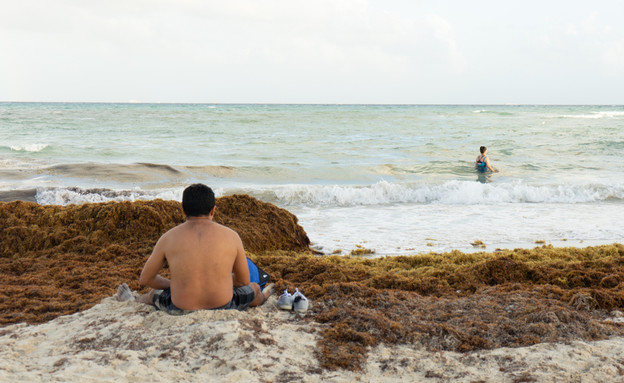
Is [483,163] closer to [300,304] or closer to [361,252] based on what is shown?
[361,252]

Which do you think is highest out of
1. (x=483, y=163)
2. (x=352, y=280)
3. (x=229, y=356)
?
(x=483, y=163)

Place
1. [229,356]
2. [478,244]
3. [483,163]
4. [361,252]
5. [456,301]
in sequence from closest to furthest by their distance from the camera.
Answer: [229,356]
[456,301]
[361,252]
[478,244]
[483,163]

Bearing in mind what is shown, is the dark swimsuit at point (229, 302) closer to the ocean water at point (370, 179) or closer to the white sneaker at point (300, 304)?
the white sneaker at point (300, 304)

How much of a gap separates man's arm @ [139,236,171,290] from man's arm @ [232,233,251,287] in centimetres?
48

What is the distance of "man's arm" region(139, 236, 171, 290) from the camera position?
10.6 ft

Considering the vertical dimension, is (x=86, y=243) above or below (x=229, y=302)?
below

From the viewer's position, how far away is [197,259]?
3.19 meters

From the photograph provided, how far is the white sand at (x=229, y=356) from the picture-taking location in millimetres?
2590

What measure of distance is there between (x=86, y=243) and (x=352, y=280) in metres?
3.14

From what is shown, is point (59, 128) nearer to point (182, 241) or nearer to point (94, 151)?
point (94, 151)

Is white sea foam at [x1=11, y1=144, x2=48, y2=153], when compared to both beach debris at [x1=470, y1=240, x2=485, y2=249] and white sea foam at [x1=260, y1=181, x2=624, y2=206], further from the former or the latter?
beach debris at [x1=470, y1=240, x2=485, y2=249]

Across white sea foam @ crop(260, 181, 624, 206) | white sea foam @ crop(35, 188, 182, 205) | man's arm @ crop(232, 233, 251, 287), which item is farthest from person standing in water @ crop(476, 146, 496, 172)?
man's arm @ crop(232, 233, 251, 287)

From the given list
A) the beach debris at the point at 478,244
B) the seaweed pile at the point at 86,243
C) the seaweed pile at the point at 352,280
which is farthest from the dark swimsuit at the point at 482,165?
the seaweed pile at the point at 86,243

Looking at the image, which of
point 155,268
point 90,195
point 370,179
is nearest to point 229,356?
point 155,268
